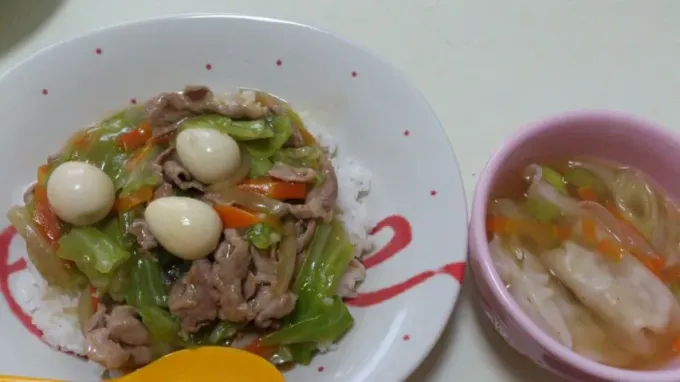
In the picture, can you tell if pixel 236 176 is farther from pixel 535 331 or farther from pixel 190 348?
pixel 535 331

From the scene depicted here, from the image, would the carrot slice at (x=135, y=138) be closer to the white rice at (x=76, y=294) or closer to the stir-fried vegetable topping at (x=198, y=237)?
the stir-fried vegetable topping at (x=198, y=237)

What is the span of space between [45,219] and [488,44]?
3.75 ft

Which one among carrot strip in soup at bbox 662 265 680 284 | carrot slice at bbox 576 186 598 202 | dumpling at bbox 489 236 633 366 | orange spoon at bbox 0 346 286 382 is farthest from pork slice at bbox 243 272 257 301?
carrot strip in soup at bbox 662 265 680 284

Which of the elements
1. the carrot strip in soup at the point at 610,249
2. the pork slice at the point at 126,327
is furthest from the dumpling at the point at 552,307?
the pork slice at the point at 126,327

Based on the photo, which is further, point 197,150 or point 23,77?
point 23,77

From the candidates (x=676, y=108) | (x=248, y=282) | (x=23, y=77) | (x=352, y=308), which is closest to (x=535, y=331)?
(x=352, y=308)

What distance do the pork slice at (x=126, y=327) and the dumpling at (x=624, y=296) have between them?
2.53 feet

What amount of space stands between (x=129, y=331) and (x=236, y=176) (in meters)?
0.35

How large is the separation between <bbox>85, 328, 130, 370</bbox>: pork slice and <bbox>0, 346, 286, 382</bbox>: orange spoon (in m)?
0.03

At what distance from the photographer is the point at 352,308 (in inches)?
53.9

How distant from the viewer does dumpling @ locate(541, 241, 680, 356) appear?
1.18m

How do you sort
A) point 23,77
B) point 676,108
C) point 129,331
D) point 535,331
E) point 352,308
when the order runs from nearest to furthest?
point 535,331, point 129,331, point 352,308, point 23,77, point 676,108

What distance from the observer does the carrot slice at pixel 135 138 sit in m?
1.42

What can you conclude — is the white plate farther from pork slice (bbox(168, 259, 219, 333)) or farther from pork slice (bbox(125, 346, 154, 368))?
pork slice (bbox(168, 259, 219, 333))
